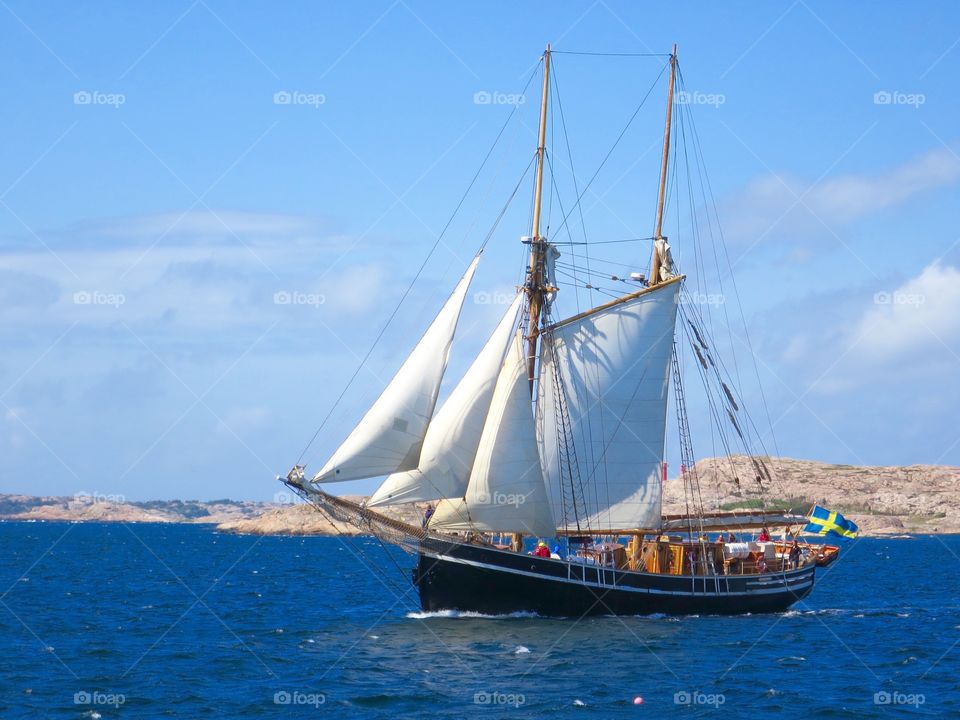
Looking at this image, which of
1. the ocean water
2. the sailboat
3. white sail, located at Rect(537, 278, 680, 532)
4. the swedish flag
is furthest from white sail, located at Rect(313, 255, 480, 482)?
the swedish flag

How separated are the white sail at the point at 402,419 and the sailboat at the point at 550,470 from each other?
0.16 ft

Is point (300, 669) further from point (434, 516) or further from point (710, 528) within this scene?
point (710, 528)

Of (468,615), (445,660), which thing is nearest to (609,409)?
(468,615)

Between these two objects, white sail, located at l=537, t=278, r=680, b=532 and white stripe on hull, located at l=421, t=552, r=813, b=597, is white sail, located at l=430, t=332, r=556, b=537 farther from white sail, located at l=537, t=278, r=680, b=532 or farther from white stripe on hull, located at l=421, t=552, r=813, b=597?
white sail, located at l=537, t=278, r=680, b=532

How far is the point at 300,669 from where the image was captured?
126ft

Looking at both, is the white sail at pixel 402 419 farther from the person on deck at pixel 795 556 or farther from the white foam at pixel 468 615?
the person on deck at pixel 795 556

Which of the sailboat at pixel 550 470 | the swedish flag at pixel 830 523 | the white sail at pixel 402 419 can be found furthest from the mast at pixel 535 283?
the swedish flag at pixel 830 523

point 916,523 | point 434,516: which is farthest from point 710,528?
point 916,523

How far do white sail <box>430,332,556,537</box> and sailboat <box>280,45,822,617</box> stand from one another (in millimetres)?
53

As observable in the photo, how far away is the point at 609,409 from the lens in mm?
52469

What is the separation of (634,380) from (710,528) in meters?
8.59

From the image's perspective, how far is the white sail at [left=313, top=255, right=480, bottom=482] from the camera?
141 ft

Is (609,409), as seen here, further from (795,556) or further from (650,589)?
(795,556)

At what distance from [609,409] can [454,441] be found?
9702mm
